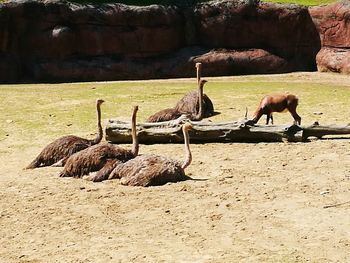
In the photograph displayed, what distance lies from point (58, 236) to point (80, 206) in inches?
42.9

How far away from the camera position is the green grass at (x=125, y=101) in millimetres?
13828

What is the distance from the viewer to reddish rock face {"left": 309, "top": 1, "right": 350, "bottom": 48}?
23156 mm

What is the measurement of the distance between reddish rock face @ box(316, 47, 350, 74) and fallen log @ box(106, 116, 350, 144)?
11.7 meters

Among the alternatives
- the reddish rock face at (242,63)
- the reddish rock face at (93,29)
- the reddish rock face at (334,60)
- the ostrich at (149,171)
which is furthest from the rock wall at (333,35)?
the ostrich at (149,171)

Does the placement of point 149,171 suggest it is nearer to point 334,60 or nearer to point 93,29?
point 93,29

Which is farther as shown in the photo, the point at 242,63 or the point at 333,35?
the point at 242,63

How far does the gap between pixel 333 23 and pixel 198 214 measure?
17113 millimetres

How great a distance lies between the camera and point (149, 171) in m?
9.11

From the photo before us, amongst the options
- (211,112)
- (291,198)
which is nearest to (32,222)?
(291,198)

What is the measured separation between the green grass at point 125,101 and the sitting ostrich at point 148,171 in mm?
3658

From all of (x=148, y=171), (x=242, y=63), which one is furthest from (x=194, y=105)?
(x=242, y=63)

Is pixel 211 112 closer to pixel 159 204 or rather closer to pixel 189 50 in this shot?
pixel 159 204

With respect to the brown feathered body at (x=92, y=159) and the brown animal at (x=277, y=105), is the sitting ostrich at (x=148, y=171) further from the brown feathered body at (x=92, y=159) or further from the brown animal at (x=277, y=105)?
the brown animal at (x=277, y=105)

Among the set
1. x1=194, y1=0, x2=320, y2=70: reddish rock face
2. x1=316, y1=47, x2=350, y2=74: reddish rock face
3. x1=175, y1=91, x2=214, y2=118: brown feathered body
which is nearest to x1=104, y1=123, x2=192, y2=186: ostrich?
x1=175, y1=91, x2=214, y2=118: brown feathered body
